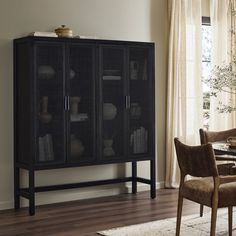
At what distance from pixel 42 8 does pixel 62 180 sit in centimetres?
186

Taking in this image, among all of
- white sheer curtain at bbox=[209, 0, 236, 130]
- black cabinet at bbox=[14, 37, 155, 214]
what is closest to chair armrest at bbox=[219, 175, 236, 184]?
black cabinet at bbox=[14, 37, 155, 214]

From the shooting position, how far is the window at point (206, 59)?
6875mm

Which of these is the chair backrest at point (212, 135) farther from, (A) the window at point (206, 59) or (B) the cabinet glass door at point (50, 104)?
(A) the window at point (206, 59)

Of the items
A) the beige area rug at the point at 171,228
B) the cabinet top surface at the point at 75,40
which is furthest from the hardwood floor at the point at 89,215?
the cabinet top surface at the point at 75,40

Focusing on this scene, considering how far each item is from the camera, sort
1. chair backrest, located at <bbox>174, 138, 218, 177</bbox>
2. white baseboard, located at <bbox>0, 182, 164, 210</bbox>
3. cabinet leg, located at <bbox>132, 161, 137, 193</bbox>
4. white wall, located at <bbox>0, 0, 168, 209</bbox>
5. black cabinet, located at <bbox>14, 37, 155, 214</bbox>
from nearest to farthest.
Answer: chair backrest, located at <bbox>174, 138, 218, 177</bbox>, black cabinet, located at <bbox>14, 37, 155, 214</bbox>, white wall, located at <bbox>0, 0, 168, 209</bbox>, white baseboard, located at <bbox>0, 182, 164, 210</bbox>, cabinet leg, located at <bbox>132, 161, 137, 193</bbox>

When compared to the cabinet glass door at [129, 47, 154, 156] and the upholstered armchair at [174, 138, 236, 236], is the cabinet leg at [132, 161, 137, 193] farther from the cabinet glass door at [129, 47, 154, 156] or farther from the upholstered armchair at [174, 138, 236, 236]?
the upholstered armchair at [174, 138, 236, 236]

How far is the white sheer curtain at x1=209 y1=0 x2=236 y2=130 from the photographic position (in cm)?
683

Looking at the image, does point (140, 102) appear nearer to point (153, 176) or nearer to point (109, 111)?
point (109, 111)

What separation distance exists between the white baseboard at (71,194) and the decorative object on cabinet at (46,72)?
1.28 meters

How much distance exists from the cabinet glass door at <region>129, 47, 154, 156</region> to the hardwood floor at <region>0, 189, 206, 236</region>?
57 cm

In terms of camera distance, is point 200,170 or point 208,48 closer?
point 200,170

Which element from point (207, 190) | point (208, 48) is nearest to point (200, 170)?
point (207, 190)

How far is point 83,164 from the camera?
5492 millimetres

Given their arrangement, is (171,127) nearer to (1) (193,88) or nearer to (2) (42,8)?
(1) (193,88)
